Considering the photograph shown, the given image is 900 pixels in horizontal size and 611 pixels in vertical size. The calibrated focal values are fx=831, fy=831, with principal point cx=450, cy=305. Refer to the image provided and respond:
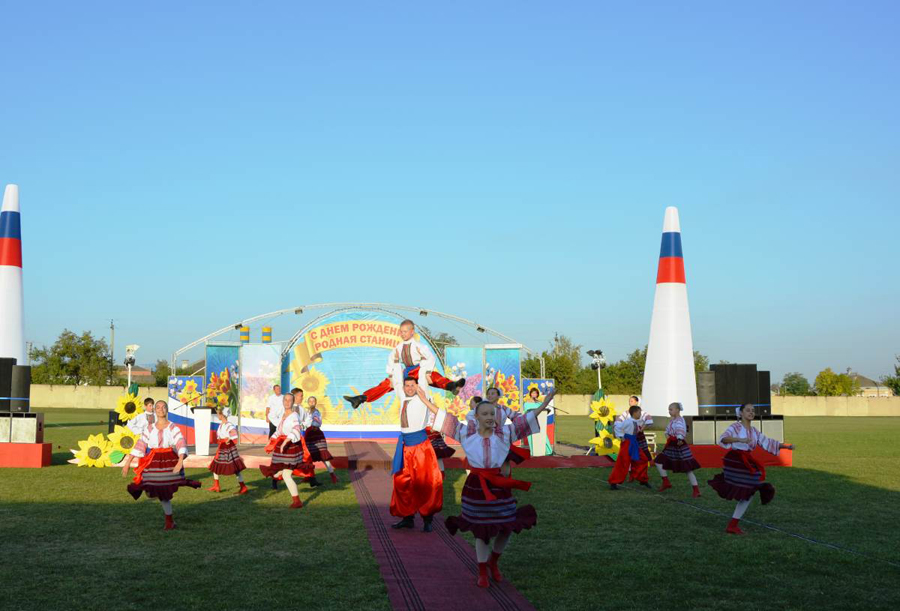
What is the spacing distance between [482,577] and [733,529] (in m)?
4.28

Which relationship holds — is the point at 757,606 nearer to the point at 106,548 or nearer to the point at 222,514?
the point at 106,548

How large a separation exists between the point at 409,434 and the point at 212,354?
17.2 meters

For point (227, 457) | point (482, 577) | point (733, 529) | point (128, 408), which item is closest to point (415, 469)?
point (482, 577)

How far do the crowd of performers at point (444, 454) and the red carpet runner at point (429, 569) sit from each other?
21cm

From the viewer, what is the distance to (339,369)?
86.7 feet

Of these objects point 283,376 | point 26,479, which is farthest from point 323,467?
point 283,376

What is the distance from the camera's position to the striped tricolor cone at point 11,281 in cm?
1964

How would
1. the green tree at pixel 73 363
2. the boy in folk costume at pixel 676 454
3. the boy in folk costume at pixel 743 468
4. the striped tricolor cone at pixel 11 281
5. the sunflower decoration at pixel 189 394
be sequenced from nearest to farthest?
the boy in folk costume at pixel 743 468 → the boy in folk costume at pixel 676 454 → the striped tricolor cone at pixel 11 281 → the sunflower decoration at pixel 189 394 → the green tree at pixel 73 363

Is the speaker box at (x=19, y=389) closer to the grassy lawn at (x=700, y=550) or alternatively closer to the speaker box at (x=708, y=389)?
the grassy lawn at (x=700, y=550)

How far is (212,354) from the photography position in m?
25.8

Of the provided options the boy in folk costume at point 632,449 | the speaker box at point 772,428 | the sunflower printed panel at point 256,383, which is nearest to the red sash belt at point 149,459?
the boy in folk costume at point 632,449

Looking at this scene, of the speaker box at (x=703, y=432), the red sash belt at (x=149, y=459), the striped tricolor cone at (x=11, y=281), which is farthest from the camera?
the striped tricolor cone at (x=11, y=281)

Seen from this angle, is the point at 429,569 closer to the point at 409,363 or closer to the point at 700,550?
the point at 700,550

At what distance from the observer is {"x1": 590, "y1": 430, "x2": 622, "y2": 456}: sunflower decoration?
1952 cm
